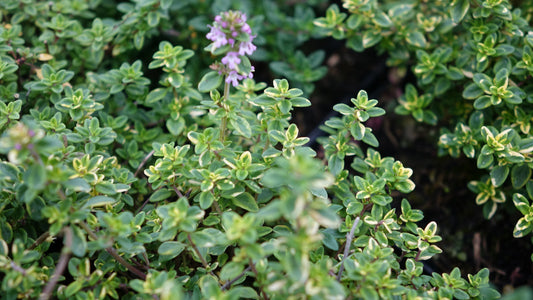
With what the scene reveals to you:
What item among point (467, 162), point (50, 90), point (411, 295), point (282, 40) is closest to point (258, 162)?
point (411, 295)

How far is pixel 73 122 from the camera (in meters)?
1.95

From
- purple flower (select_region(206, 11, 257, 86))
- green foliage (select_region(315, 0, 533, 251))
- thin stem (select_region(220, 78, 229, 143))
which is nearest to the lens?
purple flower (select_region(206, 11, 257, 86))

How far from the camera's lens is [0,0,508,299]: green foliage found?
1.33 meters

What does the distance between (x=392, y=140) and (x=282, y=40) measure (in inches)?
36.8

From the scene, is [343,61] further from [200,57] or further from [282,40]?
[200,57]

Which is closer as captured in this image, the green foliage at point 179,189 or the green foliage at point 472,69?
the green foliage at point 179,189

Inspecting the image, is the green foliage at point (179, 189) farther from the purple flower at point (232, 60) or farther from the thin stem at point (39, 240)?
the purple flower at point (232, 60)

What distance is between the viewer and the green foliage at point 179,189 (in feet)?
4.35

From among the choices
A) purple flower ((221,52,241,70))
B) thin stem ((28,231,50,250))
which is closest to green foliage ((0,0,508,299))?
thin stem ((28,231,50,250))

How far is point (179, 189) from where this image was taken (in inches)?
70.5

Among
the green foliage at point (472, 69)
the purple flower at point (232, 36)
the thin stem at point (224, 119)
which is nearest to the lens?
the purple flower at point (232, 36)

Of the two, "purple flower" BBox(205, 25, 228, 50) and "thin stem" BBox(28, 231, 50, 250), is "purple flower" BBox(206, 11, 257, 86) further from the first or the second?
"thin stem" BBox(28, 231, 50, 250)

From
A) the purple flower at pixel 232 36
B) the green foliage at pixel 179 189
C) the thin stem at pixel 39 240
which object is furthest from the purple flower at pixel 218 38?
the thin stem at pixel 39 240

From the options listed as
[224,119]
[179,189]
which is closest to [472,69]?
[224,119]
